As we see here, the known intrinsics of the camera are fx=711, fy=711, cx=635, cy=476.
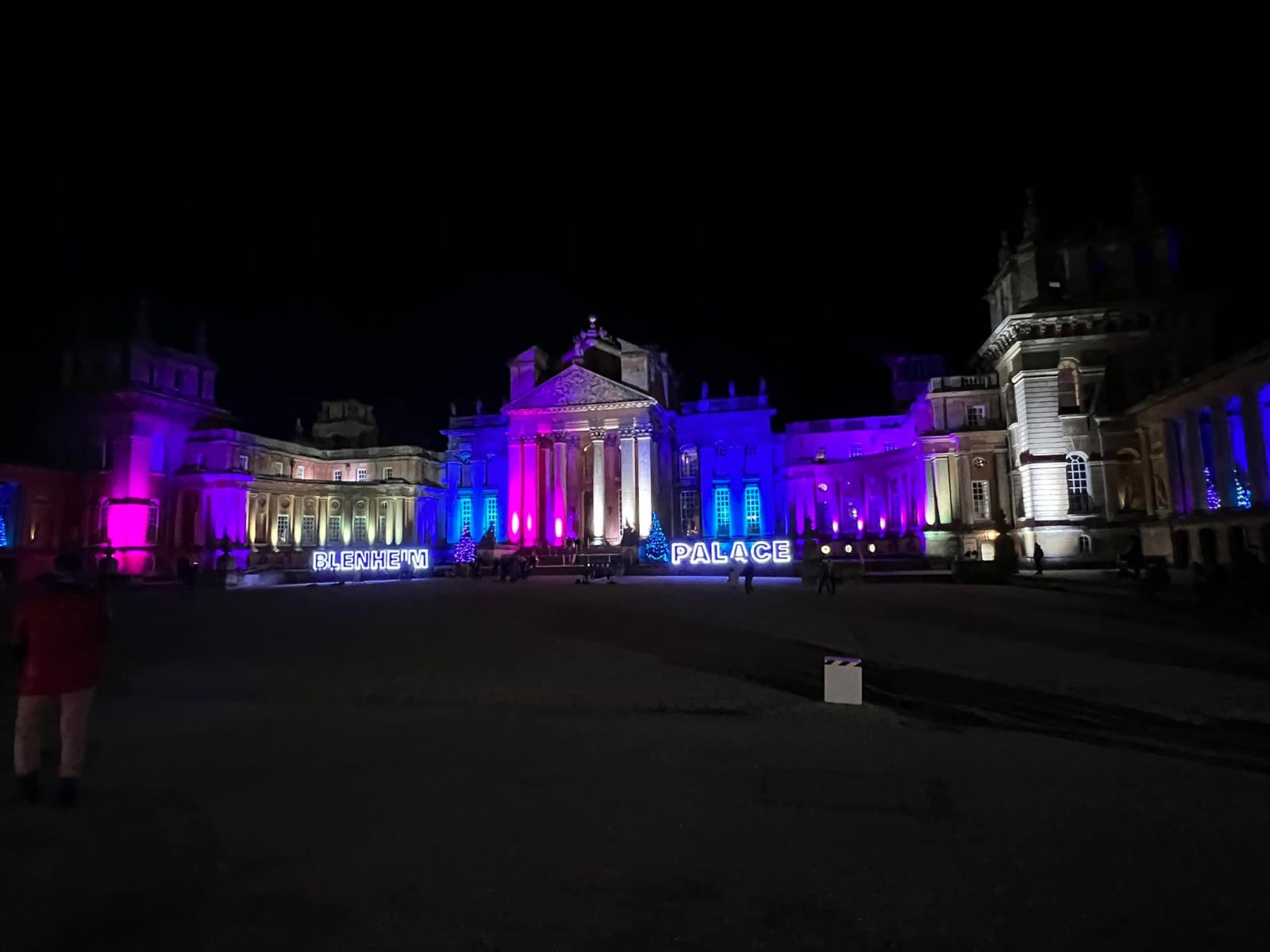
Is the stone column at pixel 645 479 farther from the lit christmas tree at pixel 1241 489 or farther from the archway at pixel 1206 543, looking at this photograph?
the lit christmas tree at pixel 1241 489

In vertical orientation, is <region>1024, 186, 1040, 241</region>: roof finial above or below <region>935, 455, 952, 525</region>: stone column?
above

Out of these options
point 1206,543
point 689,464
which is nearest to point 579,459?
point 689,464

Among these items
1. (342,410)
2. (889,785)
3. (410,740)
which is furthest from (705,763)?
(342,410)

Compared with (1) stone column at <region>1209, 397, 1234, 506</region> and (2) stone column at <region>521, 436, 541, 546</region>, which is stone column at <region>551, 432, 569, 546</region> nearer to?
(2) stone column at <region>521, 436, 541, 546</region>

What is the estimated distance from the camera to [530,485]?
55.8m

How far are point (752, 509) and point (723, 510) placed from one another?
2.49 m

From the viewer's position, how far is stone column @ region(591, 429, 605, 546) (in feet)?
177

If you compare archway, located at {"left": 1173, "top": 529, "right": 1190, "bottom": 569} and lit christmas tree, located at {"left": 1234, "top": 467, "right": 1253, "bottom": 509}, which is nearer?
lit christmas tree, located at {"left": 1234, "top": 467, "right": 1253, "bottom": 509}

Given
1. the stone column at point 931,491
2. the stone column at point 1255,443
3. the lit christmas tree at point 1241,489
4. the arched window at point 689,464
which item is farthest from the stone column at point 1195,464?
the arched window at point 689,464

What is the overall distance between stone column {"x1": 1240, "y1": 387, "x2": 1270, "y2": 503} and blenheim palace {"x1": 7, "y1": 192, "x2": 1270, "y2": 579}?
0.25 feet

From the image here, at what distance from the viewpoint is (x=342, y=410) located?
240 ft

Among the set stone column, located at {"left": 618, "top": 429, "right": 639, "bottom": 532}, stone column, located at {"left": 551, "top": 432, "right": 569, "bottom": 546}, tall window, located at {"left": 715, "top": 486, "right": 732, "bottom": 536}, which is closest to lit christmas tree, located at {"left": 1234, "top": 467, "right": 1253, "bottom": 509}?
stone column, located at {"left": 618, "top": 429, "right": 639, "bottom": 532}

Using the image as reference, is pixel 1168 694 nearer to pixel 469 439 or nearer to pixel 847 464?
pixel 847 464

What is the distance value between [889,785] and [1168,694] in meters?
4.90
